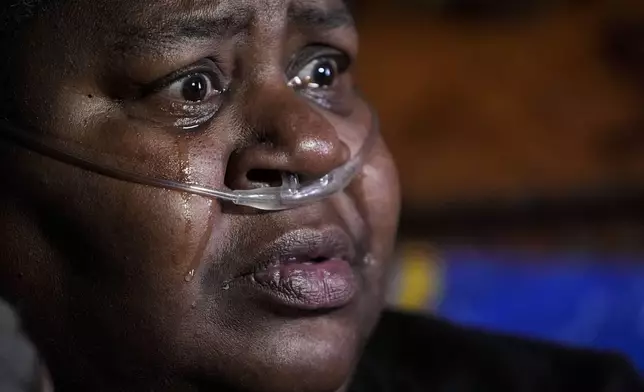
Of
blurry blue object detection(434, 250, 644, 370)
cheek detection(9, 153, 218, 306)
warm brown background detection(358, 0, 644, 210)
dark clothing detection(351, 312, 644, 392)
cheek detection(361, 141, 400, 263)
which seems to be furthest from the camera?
warm brown background detection(358, 0, 644, 210)

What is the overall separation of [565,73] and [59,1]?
4.66 ft

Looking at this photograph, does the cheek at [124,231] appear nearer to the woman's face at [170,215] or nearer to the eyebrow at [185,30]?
the woman's face at [170,215]

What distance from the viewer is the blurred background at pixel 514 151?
5.53ft

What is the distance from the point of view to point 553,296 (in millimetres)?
1643

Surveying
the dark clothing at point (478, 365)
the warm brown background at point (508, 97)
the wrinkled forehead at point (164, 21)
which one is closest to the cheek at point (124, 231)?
the wrinkled forehead at point (164, 21)

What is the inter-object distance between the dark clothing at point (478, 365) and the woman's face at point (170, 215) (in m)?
0.30

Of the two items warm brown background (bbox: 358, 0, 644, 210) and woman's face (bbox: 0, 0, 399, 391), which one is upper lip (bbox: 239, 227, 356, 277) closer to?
woman's face (bbox: 0, 0, 399, 391)

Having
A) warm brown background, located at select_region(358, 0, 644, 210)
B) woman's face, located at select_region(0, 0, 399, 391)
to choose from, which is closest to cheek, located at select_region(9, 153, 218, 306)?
woman's face, located at select_region(0, 0, 399, 391)

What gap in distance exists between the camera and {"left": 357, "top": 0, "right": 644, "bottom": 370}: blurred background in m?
1.69

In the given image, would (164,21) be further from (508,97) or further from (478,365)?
(508,97)

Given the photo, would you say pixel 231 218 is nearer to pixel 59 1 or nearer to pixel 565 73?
pixel 59 1

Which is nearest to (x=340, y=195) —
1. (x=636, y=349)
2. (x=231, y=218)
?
(x=231, y=218)

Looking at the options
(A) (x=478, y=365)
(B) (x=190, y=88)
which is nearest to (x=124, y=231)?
(B) (x=190, y=88)

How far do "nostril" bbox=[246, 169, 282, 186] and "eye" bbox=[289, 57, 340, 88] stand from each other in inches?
4.6
